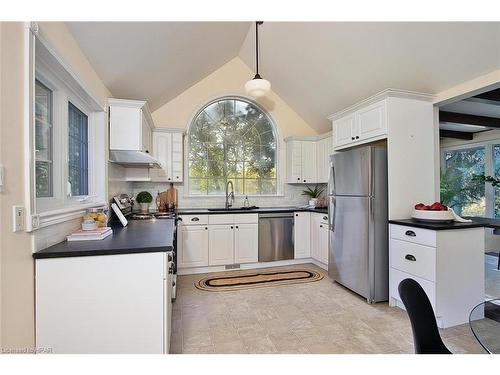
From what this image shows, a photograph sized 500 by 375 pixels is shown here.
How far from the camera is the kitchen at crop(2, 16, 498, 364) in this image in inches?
59.5

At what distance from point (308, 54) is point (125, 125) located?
245 cm

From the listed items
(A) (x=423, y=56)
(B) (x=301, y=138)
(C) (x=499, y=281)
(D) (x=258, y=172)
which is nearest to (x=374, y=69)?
(A) (x=423, y=56)

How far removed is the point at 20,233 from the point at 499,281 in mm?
4957

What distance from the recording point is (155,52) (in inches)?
107

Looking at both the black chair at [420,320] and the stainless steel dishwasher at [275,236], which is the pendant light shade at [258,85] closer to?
the stainless steel dishwasher at [275,236]

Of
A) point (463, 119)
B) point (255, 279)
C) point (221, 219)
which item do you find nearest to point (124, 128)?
point (221, 219)

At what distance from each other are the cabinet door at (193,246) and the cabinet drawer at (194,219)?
0.06 meters

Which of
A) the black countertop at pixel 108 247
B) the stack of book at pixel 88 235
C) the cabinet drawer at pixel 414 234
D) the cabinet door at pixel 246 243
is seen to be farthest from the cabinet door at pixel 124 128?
the cabinet drawer at pixel 414 234

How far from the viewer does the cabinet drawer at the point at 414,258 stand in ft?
7.71

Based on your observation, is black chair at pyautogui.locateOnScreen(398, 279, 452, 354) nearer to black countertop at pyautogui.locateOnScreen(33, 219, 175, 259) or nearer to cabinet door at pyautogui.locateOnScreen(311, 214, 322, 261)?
black countertop at pyautogui.locateOnScreen(33, 219, 175, 259)

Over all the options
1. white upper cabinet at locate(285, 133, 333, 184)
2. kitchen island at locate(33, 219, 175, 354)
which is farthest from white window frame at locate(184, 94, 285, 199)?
kitchen island at locate(33, 219, 175, 354)

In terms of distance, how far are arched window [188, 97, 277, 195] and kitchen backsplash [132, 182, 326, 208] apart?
0.45 feet

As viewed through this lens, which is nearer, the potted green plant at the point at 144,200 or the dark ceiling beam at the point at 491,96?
the dark ceiling beam at the point at 491,96

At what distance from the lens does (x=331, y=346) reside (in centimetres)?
204
